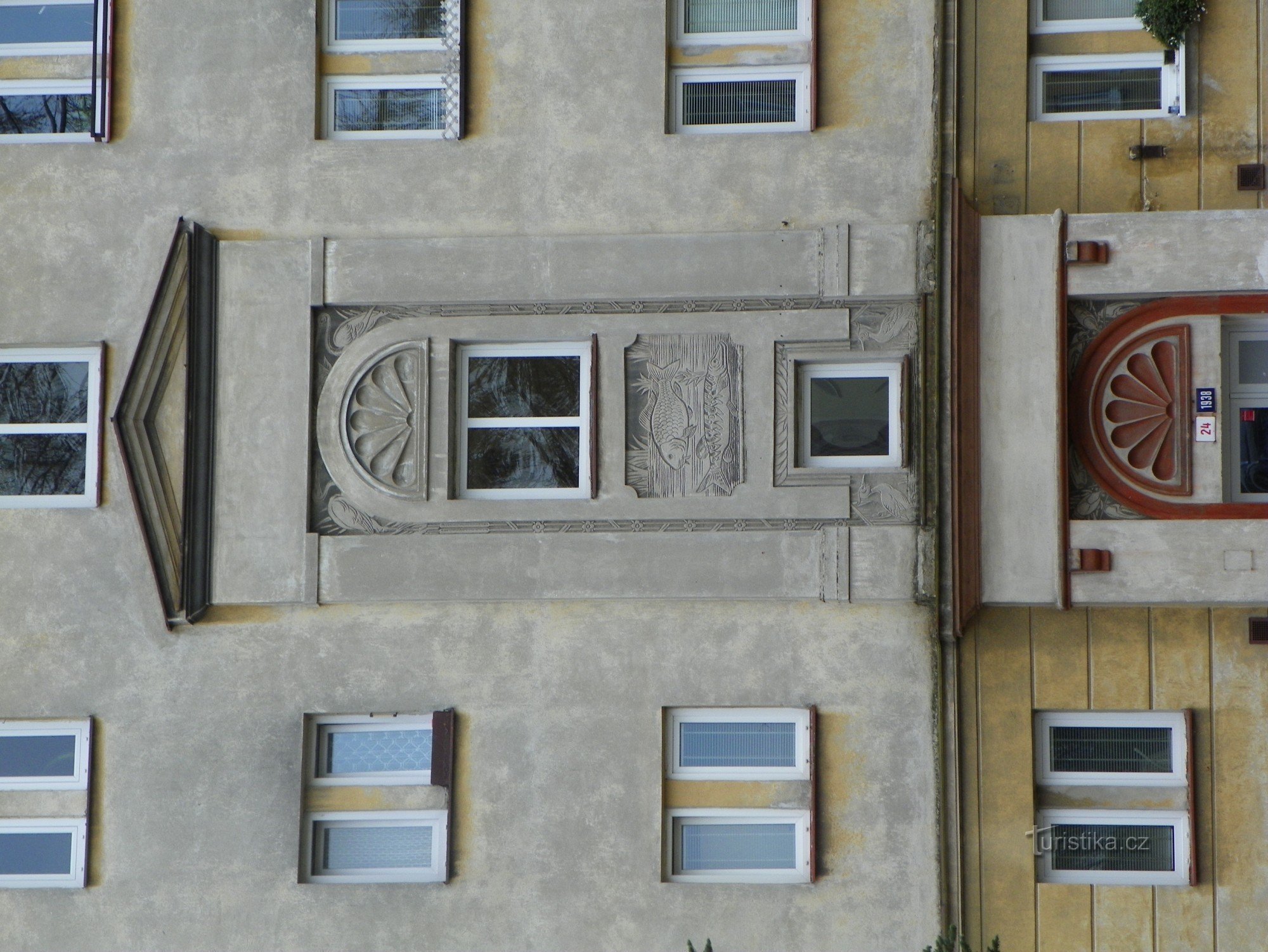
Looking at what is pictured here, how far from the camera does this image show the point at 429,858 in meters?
9.75

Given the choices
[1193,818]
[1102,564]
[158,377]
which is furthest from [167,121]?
[1193,818]

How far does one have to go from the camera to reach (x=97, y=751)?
384 inches

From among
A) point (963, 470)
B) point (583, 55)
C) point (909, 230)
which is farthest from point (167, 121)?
point (963, 470)

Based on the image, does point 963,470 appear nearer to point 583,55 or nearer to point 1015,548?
point 1015,548

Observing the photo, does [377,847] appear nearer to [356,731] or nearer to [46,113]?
[356,731]

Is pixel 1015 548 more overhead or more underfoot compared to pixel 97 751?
more overhead

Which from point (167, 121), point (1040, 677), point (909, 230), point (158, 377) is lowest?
point (1040, 677)

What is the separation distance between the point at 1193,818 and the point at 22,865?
10451 mm

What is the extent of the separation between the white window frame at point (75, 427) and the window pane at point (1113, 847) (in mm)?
9318

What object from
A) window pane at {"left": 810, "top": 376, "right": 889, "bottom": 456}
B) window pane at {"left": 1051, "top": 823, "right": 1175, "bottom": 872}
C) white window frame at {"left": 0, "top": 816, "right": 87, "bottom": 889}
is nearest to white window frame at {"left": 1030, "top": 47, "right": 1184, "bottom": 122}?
window pane at {"left": 810, "top": 376, "right": 889, "bottom": 456}

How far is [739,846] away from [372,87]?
7.85 m

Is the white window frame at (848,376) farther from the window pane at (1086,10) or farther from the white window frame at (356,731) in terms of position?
the white window frame at (356,731)

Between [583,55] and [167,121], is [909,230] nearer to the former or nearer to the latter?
[583,55]

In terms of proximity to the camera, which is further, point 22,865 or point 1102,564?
point 22,865
